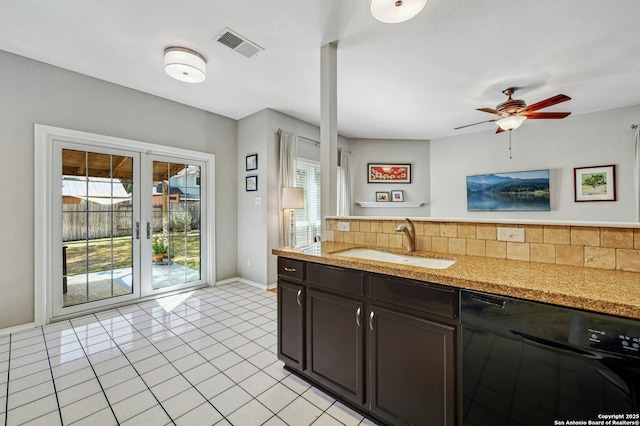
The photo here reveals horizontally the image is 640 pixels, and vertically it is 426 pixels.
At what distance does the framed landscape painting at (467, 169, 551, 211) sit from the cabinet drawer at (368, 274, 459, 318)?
181 inches

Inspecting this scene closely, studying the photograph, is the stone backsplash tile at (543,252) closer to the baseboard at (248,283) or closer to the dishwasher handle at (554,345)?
the dishwasher handle at (554,345)

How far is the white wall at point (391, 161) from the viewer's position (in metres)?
5.89

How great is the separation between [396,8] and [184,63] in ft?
6.56

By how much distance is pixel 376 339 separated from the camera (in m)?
1.43

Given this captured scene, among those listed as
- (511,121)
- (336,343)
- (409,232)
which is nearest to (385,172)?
(511,121)

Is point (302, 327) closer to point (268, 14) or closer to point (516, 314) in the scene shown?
point (516, 314)

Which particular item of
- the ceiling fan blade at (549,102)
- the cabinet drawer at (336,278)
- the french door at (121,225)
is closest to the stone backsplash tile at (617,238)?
the cabinet drawer at (336,278)

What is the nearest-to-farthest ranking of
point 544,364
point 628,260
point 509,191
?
point 544,364 < point 628,260 < point 509,191

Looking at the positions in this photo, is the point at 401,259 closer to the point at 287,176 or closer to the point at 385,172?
the point at 287,176

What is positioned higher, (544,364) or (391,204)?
(391,204)

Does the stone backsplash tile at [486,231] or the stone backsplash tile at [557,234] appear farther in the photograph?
the stone backsplash tile at [486,231]

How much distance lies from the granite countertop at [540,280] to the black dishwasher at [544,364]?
0.04 m

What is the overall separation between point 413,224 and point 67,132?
12.1 feet

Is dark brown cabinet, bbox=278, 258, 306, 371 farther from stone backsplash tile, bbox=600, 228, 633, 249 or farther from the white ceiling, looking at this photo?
the white ceiling
